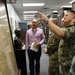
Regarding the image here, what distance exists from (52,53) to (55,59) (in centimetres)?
13

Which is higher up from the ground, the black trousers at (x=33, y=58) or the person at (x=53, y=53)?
the person at (x=53, y=53)

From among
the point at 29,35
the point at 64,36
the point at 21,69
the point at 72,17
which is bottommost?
the point at 21,69

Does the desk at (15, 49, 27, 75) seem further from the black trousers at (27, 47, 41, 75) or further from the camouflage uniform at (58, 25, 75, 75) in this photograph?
the camouflage uniform at (58, 25, 75, 75)

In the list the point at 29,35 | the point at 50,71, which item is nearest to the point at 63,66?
the point at 50,71

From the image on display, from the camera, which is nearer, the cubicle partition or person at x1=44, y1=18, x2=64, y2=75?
the cubicle partition

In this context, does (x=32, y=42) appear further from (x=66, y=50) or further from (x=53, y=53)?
(x=66, y=50)

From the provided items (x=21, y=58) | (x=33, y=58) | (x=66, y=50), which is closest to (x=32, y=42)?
(x=33, y=58)

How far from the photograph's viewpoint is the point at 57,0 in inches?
428

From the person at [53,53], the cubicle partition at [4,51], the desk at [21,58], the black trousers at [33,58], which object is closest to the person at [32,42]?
the black trousers at [33,58]

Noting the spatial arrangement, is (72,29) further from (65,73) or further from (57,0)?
(57,0)

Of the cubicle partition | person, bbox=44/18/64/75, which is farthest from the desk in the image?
the cubicle partition

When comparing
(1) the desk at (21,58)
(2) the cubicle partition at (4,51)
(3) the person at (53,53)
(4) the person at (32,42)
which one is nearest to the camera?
(2) the cubicle partition at (4,51)

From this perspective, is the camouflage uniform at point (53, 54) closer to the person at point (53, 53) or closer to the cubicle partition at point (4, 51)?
the person at point (53, 53)

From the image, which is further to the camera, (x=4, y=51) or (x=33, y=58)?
(x=33, y=58)
